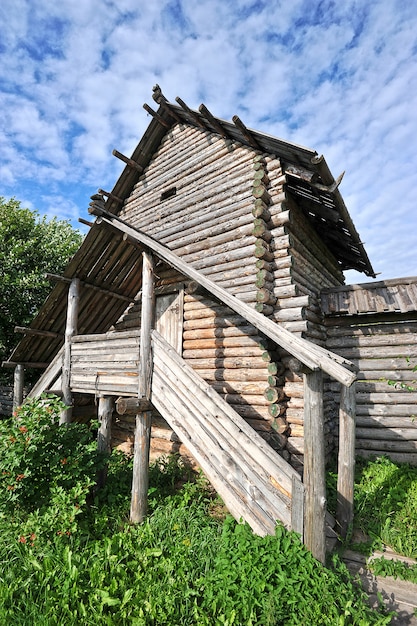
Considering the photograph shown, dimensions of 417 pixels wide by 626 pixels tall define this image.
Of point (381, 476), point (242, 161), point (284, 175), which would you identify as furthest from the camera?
point (242, 161)

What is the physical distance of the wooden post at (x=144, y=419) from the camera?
201 inches

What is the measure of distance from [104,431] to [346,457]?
15.2 feet

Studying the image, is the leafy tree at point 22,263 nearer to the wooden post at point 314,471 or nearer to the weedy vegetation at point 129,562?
the weedy vegetation at point 129,562

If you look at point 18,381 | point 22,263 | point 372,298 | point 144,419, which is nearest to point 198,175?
point 372,298

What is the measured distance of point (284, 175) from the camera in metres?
6.39

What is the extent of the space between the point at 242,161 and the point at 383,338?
5.19 meters

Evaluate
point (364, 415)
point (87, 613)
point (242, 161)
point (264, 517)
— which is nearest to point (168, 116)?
point (242, 161)

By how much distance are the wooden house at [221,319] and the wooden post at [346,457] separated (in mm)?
17

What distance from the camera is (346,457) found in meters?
→ 3.71

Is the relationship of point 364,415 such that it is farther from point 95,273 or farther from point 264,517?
point 95,273

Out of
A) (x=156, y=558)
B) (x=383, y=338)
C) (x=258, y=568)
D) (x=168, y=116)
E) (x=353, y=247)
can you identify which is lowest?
(x=156, y=558)

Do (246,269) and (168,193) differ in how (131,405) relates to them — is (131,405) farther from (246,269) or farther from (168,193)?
(168,193)

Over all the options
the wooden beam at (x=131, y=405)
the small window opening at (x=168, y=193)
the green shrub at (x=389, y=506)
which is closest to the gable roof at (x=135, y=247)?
the small window opening at (x=168, y=193)

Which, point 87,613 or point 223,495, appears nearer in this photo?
point 87,613
